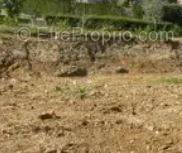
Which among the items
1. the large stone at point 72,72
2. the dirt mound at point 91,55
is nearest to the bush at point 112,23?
the dirt mound at point 91,55

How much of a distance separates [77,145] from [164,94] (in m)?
3.06

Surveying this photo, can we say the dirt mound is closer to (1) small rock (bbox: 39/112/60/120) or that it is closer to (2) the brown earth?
(2) the brown earth

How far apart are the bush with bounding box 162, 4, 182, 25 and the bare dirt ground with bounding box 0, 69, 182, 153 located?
1059cm

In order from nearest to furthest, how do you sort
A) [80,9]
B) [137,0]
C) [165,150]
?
[165,150], [80,9], [137,0]

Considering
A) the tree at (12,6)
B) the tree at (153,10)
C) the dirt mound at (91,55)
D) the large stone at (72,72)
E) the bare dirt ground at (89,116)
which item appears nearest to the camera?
the bare dirt ground at (89,116)

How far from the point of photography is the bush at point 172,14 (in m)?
20.6

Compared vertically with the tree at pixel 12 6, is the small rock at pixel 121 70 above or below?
below

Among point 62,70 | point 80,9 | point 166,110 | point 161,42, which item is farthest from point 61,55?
point 80,9

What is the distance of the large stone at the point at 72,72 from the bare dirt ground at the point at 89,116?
70 centimetres

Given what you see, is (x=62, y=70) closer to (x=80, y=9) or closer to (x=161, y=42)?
Answer: (x=161, y=42)

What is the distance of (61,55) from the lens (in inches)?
460

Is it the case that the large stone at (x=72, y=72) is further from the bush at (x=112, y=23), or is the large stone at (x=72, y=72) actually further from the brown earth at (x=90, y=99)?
the bush at (x=112, y=23)

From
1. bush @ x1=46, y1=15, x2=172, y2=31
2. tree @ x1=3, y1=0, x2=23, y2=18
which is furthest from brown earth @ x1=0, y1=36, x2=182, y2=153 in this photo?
bush @ x1=46, y1=15, x2=172, y2=31

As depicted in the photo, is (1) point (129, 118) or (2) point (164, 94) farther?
(2) point (164, 94)
